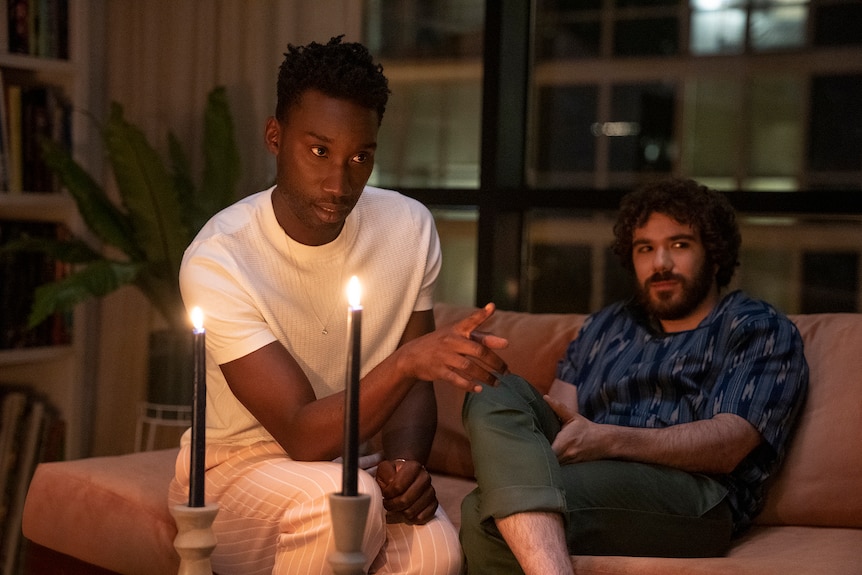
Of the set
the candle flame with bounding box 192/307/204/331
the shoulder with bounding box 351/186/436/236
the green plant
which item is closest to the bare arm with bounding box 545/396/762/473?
the shoulder with bounding box 351/186/436/236

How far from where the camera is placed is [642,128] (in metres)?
3.51

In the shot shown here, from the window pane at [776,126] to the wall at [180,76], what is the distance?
133 centimetres

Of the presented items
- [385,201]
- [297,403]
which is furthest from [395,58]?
[297,403]

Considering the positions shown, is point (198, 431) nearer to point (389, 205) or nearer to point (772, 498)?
point (389, 205)

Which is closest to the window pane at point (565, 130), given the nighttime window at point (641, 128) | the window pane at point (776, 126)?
the nighttime window at point (641, 128)

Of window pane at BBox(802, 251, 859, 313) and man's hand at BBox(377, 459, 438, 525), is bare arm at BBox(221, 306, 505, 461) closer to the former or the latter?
man's hand at BBox(377, 459, 438, 525)

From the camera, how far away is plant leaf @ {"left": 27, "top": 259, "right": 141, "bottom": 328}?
318 centimetres

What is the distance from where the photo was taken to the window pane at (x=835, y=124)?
124 inches

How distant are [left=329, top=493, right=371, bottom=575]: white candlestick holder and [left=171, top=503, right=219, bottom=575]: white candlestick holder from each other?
5.9 inches

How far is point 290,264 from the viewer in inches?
76.9

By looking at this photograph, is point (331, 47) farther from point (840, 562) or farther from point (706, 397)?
point (840, 562)

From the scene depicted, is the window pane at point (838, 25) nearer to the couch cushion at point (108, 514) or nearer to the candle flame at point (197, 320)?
the couch cushion at point (108, 514)

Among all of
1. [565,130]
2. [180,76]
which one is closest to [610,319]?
[565,130]

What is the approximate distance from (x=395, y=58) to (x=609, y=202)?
109 cm
